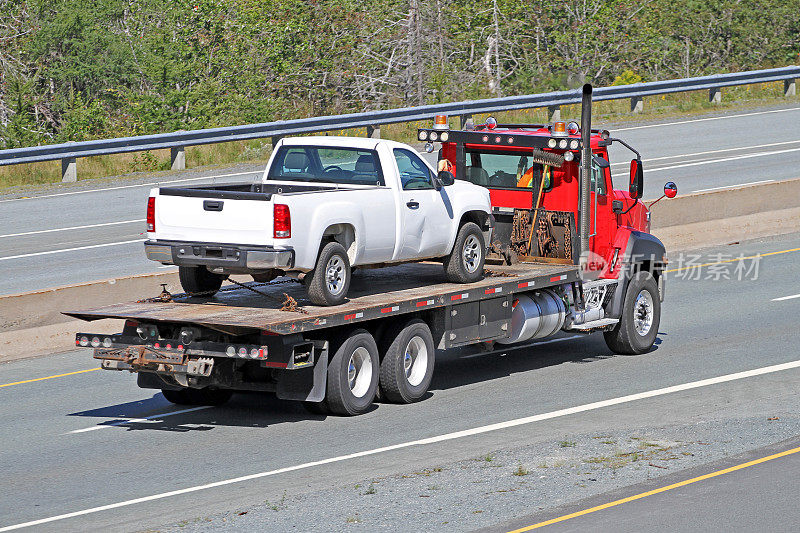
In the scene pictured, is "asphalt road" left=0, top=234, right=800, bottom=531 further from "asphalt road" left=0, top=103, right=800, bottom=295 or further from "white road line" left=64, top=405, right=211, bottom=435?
"asphalt road" left=0, top=103, right=800, bottom=295

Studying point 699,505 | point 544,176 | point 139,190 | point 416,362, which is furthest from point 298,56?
point 699,505

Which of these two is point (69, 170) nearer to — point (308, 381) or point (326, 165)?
point (326, 165)

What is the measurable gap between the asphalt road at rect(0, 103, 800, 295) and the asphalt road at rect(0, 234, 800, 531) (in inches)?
211

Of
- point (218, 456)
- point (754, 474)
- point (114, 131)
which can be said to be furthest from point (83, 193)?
point (754, 474)

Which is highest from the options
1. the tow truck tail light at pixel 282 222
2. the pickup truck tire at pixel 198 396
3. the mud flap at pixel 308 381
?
the tow truck tail light at pixel 282 222

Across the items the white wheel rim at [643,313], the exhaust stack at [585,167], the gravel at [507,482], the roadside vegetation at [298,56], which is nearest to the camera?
the gravel at [507,482]

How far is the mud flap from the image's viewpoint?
11.9 m

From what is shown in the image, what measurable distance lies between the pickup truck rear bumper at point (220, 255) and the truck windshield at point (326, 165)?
1.74m

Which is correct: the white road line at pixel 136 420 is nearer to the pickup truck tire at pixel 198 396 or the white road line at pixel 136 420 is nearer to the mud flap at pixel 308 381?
the pickup truck tire at pixel 198 396

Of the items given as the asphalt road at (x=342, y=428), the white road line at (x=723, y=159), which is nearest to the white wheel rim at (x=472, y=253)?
the asphalt road at (x=342, y=428)

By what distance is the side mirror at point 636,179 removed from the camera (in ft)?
48.2

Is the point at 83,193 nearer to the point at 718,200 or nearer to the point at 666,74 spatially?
the point at 718,200

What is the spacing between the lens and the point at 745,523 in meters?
8.76

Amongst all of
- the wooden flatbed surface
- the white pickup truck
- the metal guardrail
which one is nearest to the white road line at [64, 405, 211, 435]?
the wooden flatbed surface
